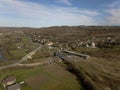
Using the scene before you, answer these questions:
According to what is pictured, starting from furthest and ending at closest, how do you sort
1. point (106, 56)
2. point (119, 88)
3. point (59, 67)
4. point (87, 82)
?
point (106, 56), point (59, 67), point (87, 82), point (119, 88)

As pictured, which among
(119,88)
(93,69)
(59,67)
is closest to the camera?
(119,88)

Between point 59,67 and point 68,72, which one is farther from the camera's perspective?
point 59,67

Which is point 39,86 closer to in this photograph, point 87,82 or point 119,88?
point 87,82

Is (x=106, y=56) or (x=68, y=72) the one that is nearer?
(x=68, y=72)

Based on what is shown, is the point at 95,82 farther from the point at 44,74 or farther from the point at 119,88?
the point at 44,74

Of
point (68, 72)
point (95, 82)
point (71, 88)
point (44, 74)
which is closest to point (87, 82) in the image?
point (95, 82)

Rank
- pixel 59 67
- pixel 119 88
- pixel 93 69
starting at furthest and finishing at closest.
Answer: pixel 59 67 → pixel 93 69 → pixel 119 88

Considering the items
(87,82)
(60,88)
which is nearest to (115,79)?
(87,82)

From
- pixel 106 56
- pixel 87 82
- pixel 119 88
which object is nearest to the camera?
pixel 119 88
